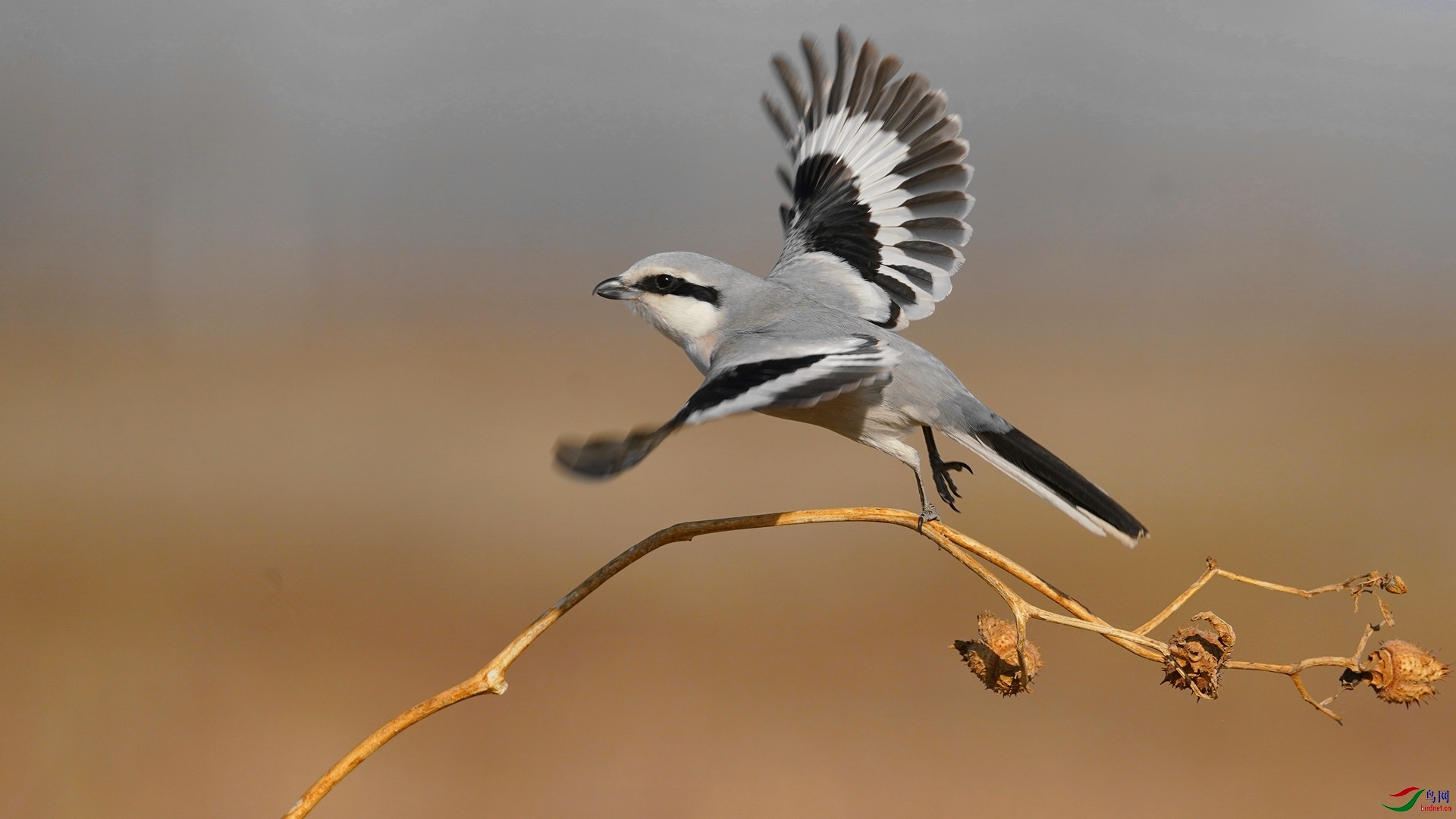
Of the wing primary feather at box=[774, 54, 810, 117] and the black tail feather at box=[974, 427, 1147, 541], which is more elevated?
the wing primary feather at box=[774, 54, 810, 117]

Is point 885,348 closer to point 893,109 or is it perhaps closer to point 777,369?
point 777,369

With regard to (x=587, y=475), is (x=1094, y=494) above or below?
above

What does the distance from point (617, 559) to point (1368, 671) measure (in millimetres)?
805

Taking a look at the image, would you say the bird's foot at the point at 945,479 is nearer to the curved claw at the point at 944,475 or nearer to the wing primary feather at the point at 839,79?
the curved claw at the point at 944,475

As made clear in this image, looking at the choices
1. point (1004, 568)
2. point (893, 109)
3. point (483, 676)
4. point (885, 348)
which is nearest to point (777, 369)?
point (885, 348)

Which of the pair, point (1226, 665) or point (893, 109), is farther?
point (893, 109)

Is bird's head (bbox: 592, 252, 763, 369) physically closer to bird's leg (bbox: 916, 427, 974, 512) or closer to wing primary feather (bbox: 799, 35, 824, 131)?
bird's leg (bbox: 916, 427, 974, 512)

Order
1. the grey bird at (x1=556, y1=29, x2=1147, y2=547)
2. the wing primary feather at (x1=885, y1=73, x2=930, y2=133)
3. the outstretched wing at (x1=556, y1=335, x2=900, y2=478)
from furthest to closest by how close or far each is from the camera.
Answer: the wing primary feather at (x1=885, y1=73, x2=930, y2=133)
the grey bird at (x1=556, y1=29, x2=1147, y2=547)
the outstretched wing at (x1=556, y1=335, x2=900, y2=478)

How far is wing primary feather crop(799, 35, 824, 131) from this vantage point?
230cm

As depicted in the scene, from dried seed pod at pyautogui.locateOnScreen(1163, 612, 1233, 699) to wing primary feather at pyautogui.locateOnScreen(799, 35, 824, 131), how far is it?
5.48 feet

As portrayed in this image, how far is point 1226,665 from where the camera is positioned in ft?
3.21

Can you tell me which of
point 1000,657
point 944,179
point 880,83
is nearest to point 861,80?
point 880,83

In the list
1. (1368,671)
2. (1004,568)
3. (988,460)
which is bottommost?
(1004,568)

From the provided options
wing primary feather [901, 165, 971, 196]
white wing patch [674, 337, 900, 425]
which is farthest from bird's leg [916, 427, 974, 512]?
wing primary feather [901, 165, 971, 196]
